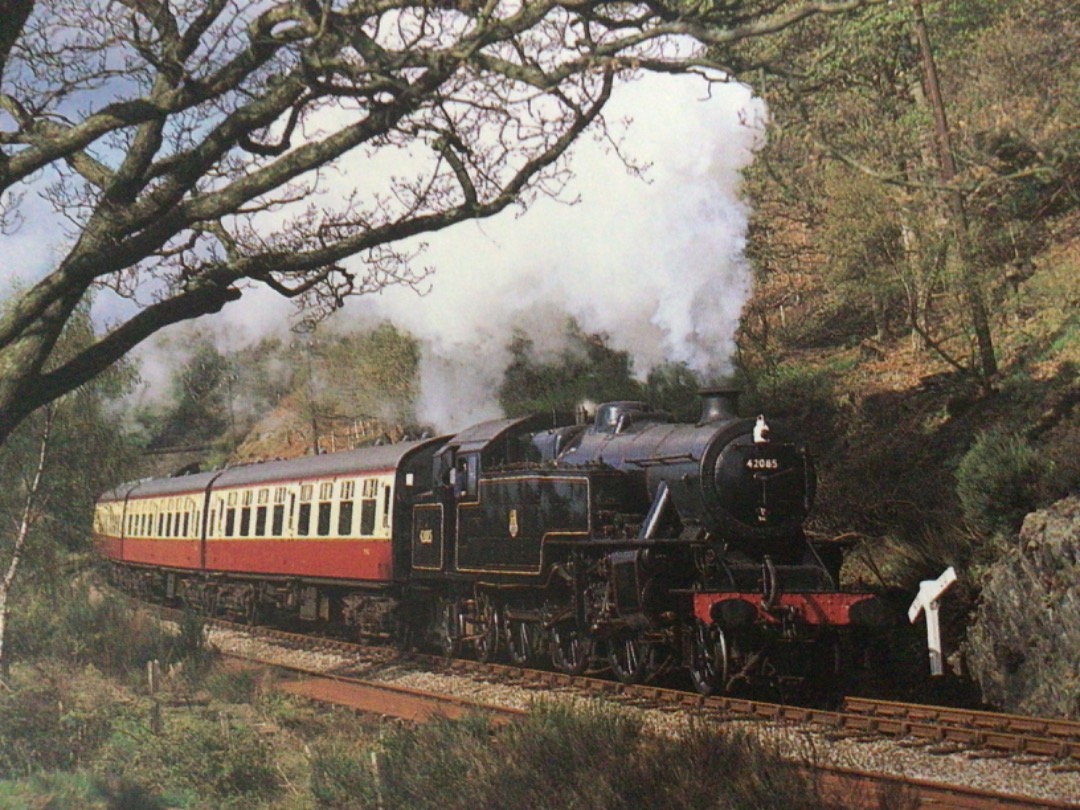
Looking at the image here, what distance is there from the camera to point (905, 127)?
974 centimetres

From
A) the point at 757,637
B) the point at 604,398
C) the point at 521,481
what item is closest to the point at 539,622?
the point at 521,481

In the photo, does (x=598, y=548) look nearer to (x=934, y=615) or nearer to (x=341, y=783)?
(x=934, y=615)

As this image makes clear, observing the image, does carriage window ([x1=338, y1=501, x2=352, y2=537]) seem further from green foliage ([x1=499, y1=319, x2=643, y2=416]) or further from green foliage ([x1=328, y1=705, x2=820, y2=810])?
green foliage ([x1=328, y1=705, x2=820, y2=810])

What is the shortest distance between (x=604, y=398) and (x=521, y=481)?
3.59 metres

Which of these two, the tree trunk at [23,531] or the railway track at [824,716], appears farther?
the tree trunk at [23,531]

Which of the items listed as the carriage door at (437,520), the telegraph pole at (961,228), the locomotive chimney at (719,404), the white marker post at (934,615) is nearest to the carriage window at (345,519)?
the carriage door at (437,520)

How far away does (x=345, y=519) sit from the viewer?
15711 mm

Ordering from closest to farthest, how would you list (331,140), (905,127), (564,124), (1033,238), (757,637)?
(331,140)
(564,124)
(905,127)
(757,637)
(1033,238)

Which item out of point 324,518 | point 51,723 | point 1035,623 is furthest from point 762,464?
point 51,723

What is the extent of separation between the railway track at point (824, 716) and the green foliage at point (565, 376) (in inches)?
166

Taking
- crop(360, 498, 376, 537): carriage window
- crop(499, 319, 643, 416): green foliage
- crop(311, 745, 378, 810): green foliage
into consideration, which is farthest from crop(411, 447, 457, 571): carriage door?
crop(311, 745, 378, 810): green foliage

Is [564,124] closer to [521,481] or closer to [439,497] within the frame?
[521,481]

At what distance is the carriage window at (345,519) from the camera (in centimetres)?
1562

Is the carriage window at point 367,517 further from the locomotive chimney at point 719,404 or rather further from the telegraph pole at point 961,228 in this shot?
the telegraph pole at point 961,228
